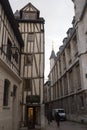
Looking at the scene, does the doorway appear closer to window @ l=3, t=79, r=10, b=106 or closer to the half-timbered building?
the half-timbered building

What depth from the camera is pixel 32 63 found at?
15203 mm

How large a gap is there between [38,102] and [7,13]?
7206 millimetres

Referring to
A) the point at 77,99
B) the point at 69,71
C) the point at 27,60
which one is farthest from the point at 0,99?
the point at 69,71

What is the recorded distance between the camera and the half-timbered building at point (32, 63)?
46.9ft

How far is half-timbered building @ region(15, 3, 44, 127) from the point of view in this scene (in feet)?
46.9

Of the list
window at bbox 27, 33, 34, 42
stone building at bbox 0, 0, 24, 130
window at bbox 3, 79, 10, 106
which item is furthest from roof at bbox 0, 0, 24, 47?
window at bbox 3, 79, 10, 106

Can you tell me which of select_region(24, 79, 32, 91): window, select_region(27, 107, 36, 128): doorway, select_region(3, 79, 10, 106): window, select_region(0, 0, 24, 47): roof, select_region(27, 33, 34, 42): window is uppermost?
select_region(27, 33, 34, 42): window

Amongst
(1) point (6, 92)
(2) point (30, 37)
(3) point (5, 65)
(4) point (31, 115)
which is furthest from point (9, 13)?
(4) point (31, 115)

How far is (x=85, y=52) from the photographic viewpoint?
18.2 meters

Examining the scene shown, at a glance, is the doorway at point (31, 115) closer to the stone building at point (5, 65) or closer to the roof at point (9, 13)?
the stone building at point (5, 65)

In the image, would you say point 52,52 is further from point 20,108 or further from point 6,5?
point 6,5

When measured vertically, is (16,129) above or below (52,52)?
below

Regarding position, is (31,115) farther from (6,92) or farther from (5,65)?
(5,65)

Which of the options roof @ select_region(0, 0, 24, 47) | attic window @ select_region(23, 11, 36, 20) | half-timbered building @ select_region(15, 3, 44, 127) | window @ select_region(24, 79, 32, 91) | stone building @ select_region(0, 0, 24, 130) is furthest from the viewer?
attic window @ select_region(23, 11, 36, 20)
